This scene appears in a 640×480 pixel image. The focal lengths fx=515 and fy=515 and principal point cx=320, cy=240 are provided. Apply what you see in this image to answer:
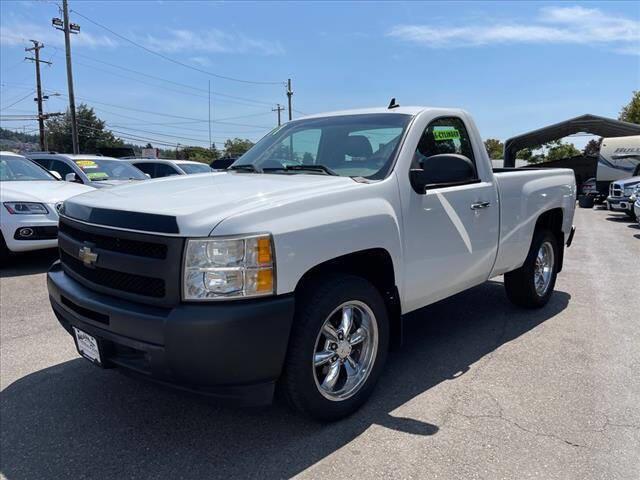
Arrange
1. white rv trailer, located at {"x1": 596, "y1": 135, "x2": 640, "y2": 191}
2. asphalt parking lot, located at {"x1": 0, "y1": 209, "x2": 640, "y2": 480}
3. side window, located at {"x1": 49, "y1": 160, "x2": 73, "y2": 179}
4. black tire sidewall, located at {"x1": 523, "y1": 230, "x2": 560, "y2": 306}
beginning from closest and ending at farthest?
asphalt parking lot, located at {"x1": 0, "y1": 209, "x2": 640, "y2": 480} < black tire sidewall, located at {"x1": 523, "y1": 230, "x2": 560, "y2": 306} < side window, located at {"x1": 49, "y1": 160, "x2": 73, "y2": 179} < white rv trailer, located at {"x1": 596, "y1": 135, "x2": 640, "y2": 191}

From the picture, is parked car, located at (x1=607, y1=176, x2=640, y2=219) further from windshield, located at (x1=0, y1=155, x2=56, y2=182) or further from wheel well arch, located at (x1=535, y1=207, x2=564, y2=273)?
windshield, located at (x1=0, y1=155, x2=56, y2=182)

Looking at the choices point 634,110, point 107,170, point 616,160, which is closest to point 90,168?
point 107,170

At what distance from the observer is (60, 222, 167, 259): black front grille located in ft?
8.43

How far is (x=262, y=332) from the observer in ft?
8.23

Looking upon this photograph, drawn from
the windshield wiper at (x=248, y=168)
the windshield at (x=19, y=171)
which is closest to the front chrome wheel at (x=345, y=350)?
the windshield wiper at (x=248, y=168)

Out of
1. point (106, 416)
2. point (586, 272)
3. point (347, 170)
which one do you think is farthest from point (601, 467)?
point (586, 272)

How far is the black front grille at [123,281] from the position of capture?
258 centimetres

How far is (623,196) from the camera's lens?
645 inches

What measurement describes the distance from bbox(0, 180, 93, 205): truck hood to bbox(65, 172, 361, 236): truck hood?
4.55m

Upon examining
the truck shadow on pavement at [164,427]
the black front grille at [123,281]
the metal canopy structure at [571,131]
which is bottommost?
the truck shadow on pavement at [164,427]

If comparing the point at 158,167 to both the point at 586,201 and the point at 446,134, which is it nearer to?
the point at 446,134

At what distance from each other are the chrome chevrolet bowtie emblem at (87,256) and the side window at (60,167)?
853 centimetres

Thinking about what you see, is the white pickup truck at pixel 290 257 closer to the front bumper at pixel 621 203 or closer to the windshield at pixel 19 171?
the windshield at pixel 19 171

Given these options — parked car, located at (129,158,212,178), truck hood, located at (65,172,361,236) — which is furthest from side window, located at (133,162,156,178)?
truck hood, located at (65,172,361,236)
